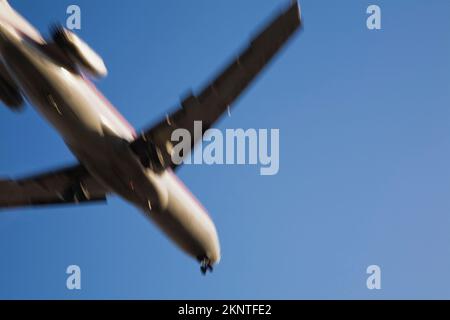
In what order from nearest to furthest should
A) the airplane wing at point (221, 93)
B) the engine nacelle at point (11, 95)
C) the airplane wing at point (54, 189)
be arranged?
the airplane wing at point (221, 93)
the engine nacelle at point (11, 95)
the airplane wing at point (54, 189)

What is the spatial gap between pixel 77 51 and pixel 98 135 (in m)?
2.38

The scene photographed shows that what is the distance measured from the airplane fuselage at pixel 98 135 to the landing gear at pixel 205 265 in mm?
235

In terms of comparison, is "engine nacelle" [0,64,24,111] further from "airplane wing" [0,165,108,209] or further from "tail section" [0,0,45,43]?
"airplane wing" [0,165,108,209]

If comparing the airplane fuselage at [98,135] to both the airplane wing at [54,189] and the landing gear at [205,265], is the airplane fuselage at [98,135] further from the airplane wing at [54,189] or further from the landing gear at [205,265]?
the airplane wing at [54,189]

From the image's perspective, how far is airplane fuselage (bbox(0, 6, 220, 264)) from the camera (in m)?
18.9

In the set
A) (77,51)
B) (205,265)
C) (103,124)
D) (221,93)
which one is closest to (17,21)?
(77,51)

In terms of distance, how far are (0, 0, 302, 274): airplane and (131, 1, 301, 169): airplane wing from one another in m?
0.03

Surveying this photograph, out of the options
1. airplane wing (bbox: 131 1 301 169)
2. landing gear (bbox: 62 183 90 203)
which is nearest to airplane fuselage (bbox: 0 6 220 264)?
airplane wing (bbox: 131 1 301 169)

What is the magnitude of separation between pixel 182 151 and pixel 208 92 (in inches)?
97.8

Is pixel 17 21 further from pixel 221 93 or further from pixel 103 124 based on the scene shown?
pixel 221 93

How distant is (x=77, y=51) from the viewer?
1920 cm

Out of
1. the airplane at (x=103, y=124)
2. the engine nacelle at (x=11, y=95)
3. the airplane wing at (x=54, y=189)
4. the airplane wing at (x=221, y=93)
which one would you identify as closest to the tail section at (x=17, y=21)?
the airplane at (x=103, y=124)

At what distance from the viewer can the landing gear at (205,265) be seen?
2505cm
